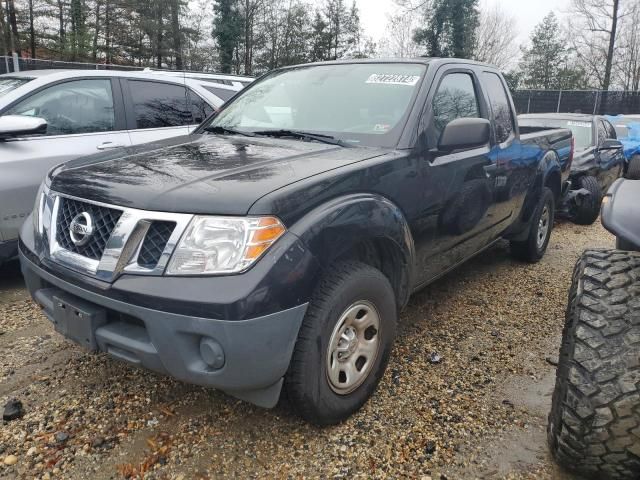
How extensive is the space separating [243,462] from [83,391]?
1.03 meters

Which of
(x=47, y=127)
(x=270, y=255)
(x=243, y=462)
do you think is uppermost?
(x=47, y=127)

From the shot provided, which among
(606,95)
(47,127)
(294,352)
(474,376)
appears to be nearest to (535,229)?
(474,376)

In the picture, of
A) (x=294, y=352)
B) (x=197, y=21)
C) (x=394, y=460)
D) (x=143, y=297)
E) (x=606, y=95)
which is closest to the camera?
(x=143, y=297)

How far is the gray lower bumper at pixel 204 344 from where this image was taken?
182 cm

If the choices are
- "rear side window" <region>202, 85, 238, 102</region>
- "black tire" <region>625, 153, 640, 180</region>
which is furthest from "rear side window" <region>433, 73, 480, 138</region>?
"rear side window" <region>202, 85, 238, 102</region>

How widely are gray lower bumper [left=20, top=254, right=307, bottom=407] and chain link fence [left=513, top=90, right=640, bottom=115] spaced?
25386 mm

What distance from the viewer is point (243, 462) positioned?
214 centimetres

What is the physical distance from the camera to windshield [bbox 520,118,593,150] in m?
7.70

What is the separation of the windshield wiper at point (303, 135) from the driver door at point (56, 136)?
1.89 m

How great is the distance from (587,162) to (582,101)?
2068cm

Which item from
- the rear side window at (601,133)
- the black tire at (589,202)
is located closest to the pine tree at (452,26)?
the rear side window at (601,133)

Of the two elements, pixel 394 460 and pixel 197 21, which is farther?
pixel 197 21

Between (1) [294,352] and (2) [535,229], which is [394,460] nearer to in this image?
(1) [294,352]

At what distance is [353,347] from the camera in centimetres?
235
